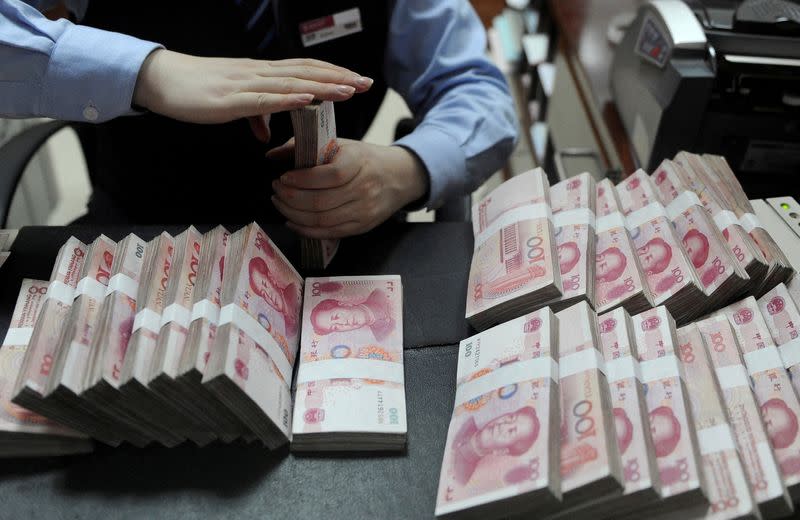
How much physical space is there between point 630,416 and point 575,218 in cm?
32

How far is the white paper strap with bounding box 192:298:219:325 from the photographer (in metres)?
0.78

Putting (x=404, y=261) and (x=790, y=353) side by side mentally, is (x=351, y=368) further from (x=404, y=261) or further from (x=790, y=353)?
(x=790, y=353)

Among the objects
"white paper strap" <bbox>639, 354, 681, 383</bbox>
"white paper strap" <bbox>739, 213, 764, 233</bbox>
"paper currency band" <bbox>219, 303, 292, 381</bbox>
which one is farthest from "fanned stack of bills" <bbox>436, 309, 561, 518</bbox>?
"white paper strap" <bbox>739, 213, 764, 233</bbox>

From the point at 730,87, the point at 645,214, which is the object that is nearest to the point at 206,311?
the point at 645,214

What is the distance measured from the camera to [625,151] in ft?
4.96

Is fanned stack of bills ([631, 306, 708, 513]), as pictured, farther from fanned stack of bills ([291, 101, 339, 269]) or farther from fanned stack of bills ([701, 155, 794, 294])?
fanned stack of bills ([291, 101, 339, 269])

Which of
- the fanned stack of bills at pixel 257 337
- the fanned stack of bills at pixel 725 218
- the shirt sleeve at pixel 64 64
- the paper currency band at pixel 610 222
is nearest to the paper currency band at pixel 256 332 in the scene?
the fanned stack of bills at pixel 257 337

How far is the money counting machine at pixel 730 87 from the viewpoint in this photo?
122 centimetres

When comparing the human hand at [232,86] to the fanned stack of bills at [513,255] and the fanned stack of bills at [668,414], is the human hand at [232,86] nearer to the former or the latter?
the fanned stack of bills at [513,255]

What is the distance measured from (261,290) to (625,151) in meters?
0.97

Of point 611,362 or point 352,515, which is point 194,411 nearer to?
point 352,515

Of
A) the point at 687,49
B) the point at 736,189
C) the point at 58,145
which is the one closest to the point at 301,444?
the point at 736,189

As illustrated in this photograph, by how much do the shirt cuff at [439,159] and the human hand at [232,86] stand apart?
233mm

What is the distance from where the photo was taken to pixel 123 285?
2.73 feet
